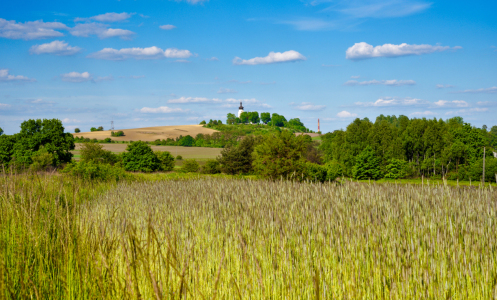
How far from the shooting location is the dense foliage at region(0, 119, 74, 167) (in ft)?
89.6

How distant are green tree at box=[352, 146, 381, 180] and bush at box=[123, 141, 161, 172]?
1452cm

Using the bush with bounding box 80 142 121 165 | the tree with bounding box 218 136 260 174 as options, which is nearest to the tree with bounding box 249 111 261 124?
the bush with bounding box 80 142 121 165

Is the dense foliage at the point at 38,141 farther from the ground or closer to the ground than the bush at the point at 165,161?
farther from the ground

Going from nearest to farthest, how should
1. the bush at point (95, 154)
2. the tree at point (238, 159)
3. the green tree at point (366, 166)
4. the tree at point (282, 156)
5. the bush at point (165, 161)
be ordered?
1. the tree at point (282, 156)
2. the tree at point (238, 159)
3. the green tree at point (366, 166)
4. the bush at point (95, 154)
5. the bush at point (165, 161)

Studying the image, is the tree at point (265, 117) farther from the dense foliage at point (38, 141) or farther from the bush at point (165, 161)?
the dense foliage at point (38, 141)

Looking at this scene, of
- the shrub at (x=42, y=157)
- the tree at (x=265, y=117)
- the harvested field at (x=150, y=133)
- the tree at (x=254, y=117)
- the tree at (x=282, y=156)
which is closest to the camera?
the tree at (x=282, y=156)

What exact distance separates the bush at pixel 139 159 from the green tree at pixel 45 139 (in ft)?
21.2

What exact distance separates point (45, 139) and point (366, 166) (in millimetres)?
24880

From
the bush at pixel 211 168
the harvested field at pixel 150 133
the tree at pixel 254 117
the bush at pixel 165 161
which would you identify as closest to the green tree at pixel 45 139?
the bush at pixel 165 161

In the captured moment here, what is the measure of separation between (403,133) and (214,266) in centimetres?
3009

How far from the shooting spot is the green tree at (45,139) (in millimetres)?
27359

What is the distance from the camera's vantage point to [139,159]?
971 inches

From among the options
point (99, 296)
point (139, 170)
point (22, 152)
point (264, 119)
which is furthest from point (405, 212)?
point (264, 119)

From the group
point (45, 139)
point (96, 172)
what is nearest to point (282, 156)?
point (96, 172)
